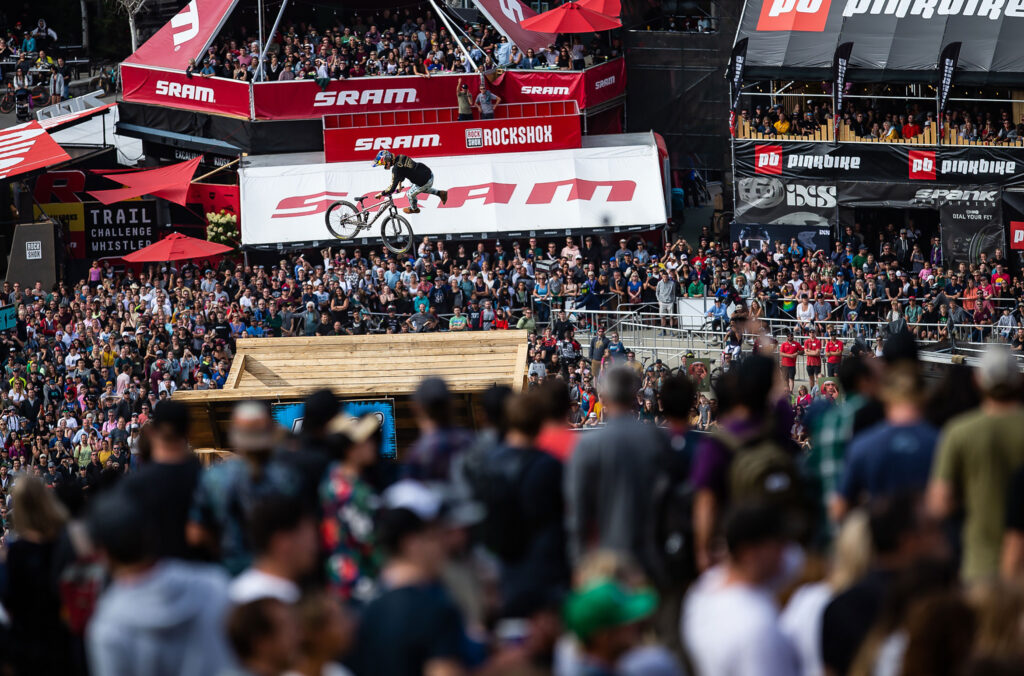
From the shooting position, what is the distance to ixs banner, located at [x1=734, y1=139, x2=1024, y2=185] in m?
30.8

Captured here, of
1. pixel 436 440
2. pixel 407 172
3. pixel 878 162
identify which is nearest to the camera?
pixel 436 440

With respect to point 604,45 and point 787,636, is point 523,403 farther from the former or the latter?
point 604,45

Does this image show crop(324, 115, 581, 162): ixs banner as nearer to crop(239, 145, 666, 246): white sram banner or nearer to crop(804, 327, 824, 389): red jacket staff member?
crop(239, 145, 666, 246): white sram banner

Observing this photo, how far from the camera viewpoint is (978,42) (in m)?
30.8

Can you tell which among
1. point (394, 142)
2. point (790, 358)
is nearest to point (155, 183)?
point (394, 142)

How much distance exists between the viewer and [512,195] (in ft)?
112

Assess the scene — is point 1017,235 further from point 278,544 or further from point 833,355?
point 278,544

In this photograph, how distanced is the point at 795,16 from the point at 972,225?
608 centimetres

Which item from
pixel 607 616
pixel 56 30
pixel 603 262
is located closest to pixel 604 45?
pixel 603 262

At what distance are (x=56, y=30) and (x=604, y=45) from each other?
2049 cm

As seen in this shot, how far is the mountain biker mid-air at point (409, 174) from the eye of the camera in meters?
28.0

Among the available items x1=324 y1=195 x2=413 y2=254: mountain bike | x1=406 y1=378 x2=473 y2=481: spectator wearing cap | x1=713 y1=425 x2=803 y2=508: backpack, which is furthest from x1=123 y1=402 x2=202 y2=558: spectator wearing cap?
x1=324 y1=195 x2=413 y2=254: mountain bike

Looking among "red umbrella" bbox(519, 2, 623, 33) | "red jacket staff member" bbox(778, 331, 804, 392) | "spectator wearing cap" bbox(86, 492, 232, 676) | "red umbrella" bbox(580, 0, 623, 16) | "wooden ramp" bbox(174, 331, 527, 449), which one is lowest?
"red jacket staff member" bbox(778, 331, 804, 392)

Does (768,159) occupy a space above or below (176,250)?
above
